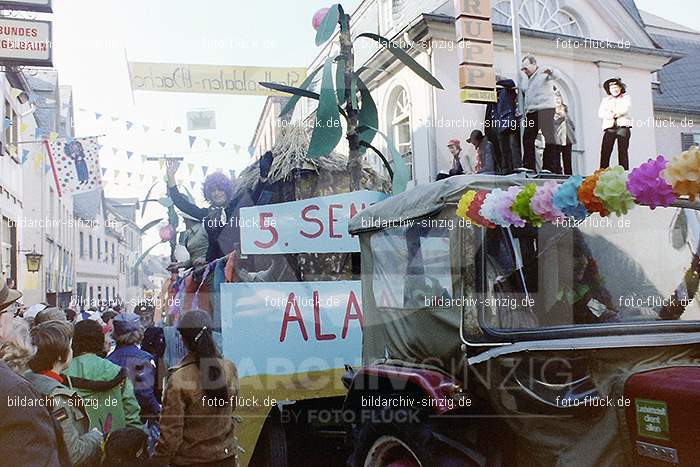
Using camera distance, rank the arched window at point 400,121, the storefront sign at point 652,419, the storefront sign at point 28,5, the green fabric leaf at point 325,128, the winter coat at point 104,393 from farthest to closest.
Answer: the arched window at point 400,121
the storefront sign at point 28,5
the green fabric leaf at point 325,128
the winter coat at point 104,393
the storefront sign at point 652,419

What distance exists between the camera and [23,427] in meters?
2.40

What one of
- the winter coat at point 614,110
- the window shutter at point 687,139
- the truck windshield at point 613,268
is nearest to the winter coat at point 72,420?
the truck windshield at point 613,268

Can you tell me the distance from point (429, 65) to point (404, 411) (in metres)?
10.1

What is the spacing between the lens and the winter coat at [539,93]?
8430mm

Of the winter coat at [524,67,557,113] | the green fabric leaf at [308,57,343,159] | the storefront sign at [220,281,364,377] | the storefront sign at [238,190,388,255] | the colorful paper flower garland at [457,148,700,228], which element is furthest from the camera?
the winter coat at [524,67,557,113]

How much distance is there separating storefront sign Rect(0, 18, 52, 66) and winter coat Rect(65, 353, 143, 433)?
6.76 m

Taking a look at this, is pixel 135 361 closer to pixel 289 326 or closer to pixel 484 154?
pixel 289 326

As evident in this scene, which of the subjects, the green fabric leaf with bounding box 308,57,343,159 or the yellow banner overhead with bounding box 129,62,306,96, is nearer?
the green fabric leaf with bounding box 308,57,343,159

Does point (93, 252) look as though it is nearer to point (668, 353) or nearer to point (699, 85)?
point (699, 85)

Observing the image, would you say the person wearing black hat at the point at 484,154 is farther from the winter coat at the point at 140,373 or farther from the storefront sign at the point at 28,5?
the storefront sign at the point at 28,5

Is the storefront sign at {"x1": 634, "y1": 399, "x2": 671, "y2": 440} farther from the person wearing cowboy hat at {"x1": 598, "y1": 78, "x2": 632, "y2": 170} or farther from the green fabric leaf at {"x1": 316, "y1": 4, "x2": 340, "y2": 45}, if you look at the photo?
the person wearing cowboy hat at {"x1": 598, "y1": 78, "x2": 632, "y2": 170}

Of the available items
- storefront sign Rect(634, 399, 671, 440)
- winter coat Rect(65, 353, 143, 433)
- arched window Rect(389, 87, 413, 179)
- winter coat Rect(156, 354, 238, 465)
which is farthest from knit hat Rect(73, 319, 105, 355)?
arched window Rect(389, 87, 413, 179)

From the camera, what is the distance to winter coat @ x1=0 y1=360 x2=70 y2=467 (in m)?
2.36

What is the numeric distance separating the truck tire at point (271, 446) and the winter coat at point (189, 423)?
750mm
